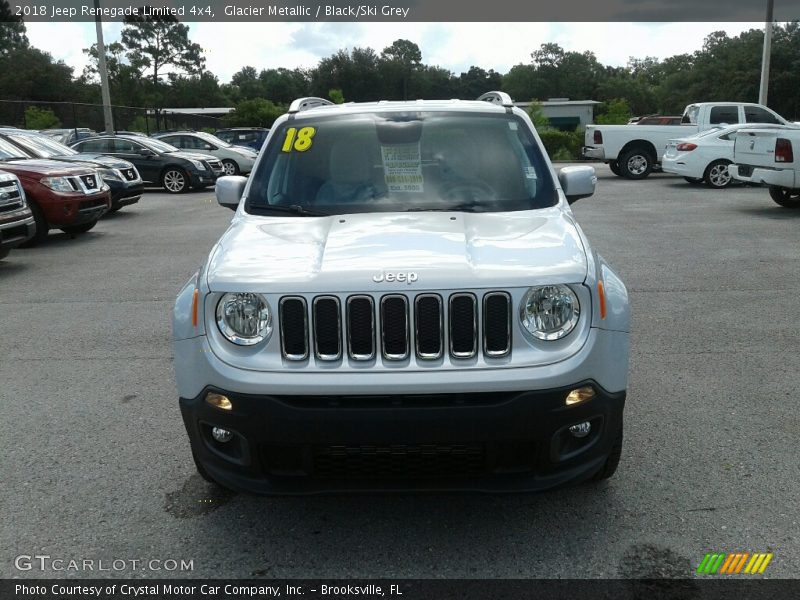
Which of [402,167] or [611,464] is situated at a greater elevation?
[402,167]

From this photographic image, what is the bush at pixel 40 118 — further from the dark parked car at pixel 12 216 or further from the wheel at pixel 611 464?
the wheel at pixel 611 464

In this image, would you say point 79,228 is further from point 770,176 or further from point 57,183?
point 770,176

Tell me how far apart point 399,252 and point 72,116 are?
107 ft

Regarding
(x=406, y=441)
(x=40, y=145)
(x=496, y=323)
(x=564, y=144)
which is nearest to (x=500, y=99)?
(x=496, y=323)

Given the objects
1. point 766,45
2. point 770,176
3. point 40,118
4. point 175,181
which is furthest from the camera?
point 40,118

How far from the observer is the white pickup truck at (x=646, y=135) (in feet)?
70.4

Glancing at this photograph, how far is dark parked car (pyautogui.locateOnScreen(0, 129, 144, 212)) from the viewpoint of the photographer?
45.1ft

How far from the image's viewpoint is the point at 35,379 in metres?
5.59

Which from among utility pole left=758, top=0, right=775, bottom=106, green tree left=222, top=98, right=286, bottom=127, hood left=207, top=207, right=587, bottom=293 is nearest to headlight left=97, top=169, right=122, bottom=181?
hood left=207, top=207, right=587, bottom=293

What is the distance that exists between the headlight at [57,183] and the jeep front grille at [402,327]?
1000 centimetres

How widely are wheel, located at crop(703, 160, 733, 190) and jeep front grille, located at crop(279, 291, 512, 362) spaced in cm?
1742

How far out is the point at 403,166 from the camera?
14.5 feet

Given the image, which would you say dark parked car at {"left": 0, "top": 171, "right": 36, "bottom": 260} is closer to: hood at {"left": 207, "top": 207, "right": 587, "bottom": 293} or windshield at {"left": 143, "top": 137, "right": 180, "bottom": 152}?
hood at {"left": 207, "top": 207, "right": 587, "bottom": 293}

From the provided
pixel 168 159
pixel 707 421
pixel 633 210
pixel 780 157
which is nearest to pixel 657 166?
pixel 633 210
